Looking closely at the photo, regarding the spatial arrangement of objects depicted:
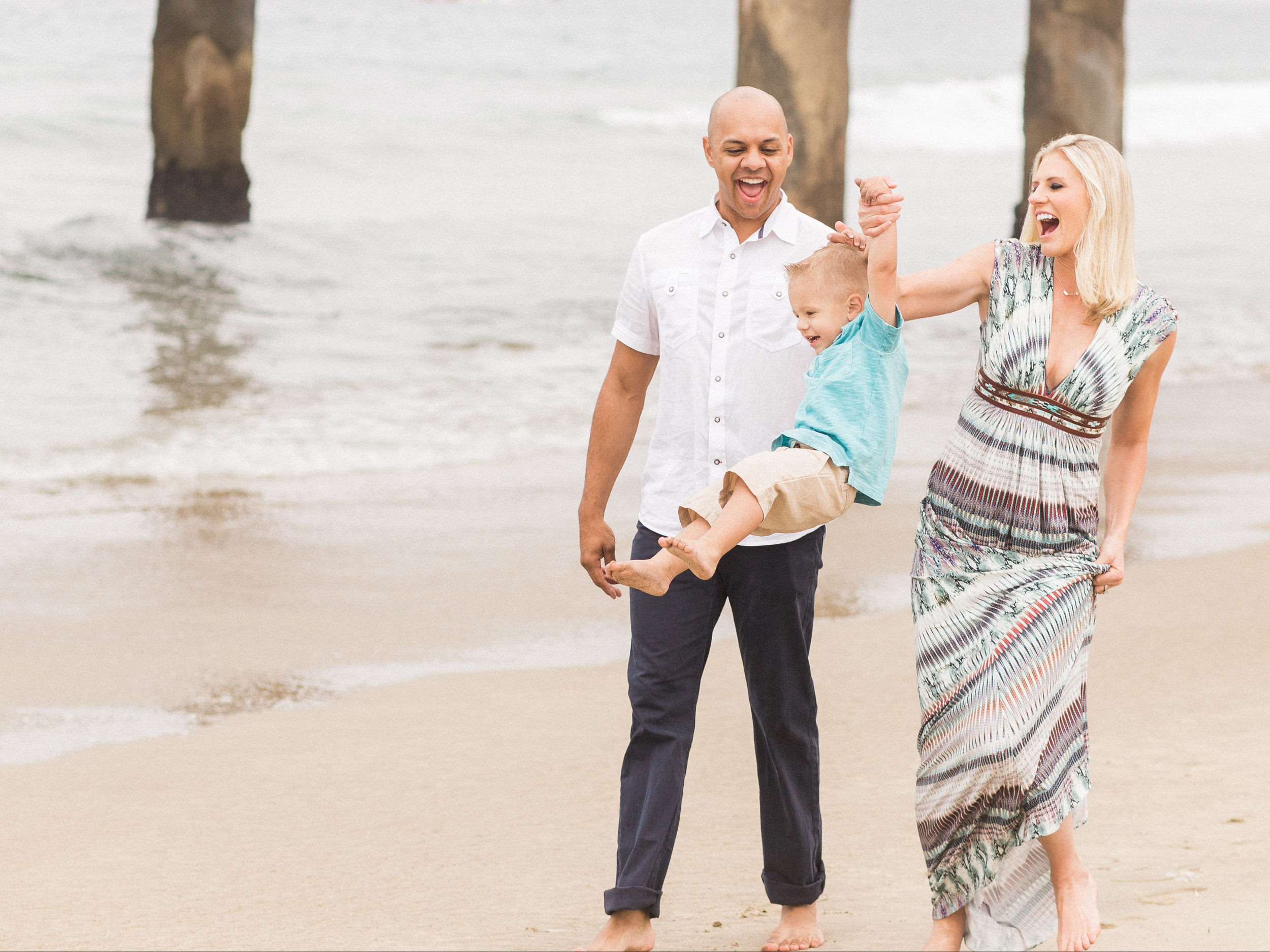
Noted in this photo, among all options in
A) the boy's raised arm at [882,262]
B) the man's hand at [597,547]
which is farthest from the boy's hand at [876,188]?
the man's hand at [597,547]

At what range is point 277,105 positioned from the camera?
104 feet

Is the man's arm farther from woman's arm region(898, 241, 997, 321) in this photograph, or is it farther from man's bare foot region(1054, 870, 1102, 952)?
man's bare foot region(1054, 870, 1102, 952)

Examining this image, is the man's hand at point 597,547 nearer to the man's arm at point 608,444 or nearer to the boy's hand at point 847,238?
the man's arm at point 608,444

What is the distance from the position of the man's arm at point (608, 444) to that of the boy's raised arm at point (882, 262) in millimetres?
628

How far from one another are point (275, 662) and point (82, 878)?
5.79 ft

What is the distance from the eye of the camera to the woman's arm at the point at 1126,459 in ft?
9.89

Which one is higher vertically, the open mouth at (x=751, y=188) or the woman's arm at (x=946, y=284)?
the open mouth at (x=751, y=188)

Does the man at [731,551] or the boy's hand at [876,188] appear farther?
the man at [731,551]

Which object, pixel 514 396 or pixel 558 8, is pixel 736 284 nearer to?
pixel 514 396

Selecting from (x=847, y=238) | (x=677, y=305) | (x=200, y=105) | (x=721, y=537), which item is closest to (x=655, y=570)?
(x=721, y=537)

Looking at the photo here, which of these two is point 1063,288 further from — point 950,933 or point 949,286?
point 950,933

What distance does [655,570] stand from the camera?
2.87 metres

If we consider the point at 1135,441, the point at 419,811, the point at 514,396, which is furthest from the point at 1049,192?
the point at 514,396

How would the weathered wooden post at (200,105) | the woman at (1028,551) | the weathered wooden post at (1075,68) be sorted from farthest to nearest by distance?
1. the weathered wooden post at (200,105)
2. the weathered wooden post at (1075,68)
3. the woman at (1028,551)
